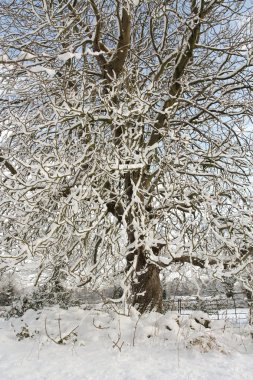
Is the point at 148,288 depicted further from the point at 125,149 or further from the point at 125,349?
the point at 125,149

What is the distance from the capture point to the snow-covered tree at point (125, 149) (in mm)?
5074

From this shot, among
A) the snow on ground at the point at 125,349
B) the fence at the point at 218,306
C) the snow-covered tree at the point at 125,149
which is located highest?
the snow-covered tree at the point at 125,149

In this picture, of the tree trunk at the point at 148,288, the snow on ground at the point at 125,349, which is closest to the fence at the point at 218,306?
the tree trunk at the point at 148,288

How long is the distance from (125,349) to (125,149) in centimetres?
270

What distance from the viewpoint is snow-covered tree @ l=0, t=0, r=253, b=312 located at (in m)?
5.07

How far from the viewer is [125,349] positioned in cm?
A: 442

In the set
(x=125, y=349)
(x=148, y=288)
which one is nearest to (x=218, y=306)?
(x=148, y=288)

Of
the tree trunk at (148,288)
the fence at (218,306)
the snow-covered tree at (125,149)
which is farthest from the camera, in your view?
the tree trunk at (148,288)

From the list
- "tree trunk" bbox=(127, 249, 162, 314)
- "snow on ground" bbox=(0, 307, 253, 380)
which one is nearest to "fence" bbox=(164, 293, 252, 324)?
"tree trunk" bbox=(127, 249, 162, 314)

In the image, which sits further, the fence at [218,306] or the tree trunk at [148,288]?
the tree trunk at [148,288]

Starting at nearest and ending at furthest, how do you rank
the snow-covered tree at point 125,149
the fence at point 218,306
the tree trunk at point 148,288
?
the snow-covered tree at point 125,149, the fence at point 218,306, the tree trunk at point 148,288

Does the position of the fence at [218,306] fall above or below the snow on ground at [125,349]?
above

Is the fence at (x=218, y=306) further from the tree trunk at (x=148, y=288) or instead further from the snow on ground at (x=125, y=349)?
the snow on ground at (x=125, y=349)

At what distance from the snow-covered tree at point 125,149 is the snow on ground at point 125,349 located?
574 millimetres
